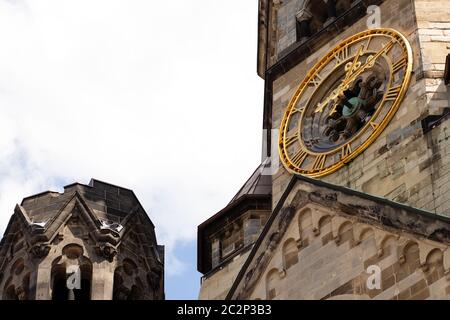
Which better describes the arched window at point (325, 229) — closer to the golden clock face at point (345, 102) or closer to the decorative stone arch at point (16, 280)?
the golden clock face at point (345, 102)

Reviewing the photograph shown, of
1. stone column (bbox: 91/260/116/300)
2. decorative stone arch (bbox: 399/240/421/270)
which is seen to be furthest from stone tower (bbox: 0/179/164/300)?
decorative stone arch (bbox: 399/240/421/270)

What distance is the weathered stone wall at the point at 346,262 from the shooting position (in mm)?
20281

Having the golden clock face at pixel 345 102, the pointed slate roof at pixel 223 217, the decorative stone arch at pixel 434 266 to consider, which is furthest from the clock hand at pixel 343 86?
the decorative stone arch at pixel 434 266

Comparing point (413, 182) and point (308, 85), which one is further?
point (308, 85)

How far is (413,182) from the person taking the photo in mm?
22828

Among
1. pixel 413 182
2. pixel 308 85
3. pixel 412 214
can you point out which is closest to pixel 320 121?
pixel 308 85

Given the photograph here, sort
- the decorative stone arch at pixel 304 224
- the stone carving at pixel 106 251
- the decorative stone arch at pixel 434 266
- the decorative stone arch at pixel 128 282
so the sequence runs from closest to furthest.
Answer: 1. the decorative stone arch at pixel 434 266
2. the decorative stone arch at pixel 304 224
3. the stone carving at pixel 106 251
4. the decorative stone arch at pixel 128 282

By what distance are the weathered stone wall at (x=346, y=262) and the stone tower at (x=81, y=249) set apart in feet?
12.4

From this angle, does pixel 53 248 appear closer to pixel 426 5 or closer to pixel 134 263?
pixel 134 263

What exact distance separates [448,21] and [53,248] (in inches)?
236

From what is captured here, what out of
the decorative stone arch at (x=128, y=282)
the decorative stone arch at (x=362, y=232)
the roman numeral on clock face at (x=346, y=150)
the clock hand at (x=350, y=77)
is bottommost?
the decorative stone arch at (x=362, y=232)

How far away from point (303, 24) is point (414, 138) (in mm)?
4739

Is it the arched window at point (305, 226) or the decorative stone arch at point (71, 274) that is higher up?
the decorative stone arch at point (71, 274)

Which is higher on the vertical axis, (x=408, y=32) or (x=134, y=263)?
(x=408, y=32)
